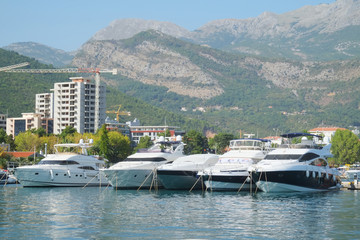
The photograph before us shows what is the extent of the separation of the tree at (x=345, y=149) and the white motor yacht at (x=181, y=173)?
111508 millimetres

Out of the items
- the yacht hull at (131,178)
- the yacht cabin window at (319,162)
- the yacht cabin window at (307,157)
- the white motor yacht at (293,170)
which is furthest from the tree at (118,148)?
the yacht cabin window at (307,157)

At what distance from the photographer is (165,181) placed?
81.6 m

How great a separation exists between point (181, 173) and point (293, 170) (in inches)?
645

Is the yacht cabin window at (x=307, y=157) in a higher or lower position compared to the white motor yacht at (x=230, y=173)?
higher

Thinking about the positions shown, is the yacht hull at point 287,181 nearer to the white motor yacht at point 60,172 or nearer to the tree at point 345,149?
the white motor yacht at point 60,172

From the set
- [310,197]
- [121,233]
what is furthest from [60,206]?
[310,197]

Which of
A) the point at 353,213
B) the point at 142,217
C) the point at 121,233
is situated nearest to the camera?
the point at 121,233

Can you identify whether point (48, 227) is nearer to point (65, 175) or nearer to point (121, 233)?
point (121, 233)

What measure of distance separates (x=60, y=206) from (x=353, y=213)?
93.1ft

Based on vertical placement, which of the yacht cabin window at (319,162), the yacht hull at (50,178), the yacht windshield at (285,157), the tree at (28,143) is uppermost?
the tree at (28,143)

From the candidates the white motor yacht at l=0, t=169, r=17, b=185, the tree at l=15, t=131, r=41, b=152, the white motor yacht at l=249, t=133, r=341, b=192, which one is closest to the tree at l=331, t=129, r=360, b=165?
the tree at l=15, t=131, r=41, b=152

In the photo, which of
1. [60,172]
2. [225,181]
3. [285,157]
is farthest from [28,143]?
[285,157]

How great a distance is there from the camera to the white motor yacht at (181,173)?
266 feet

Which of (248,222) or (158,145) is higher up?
(158,145)
